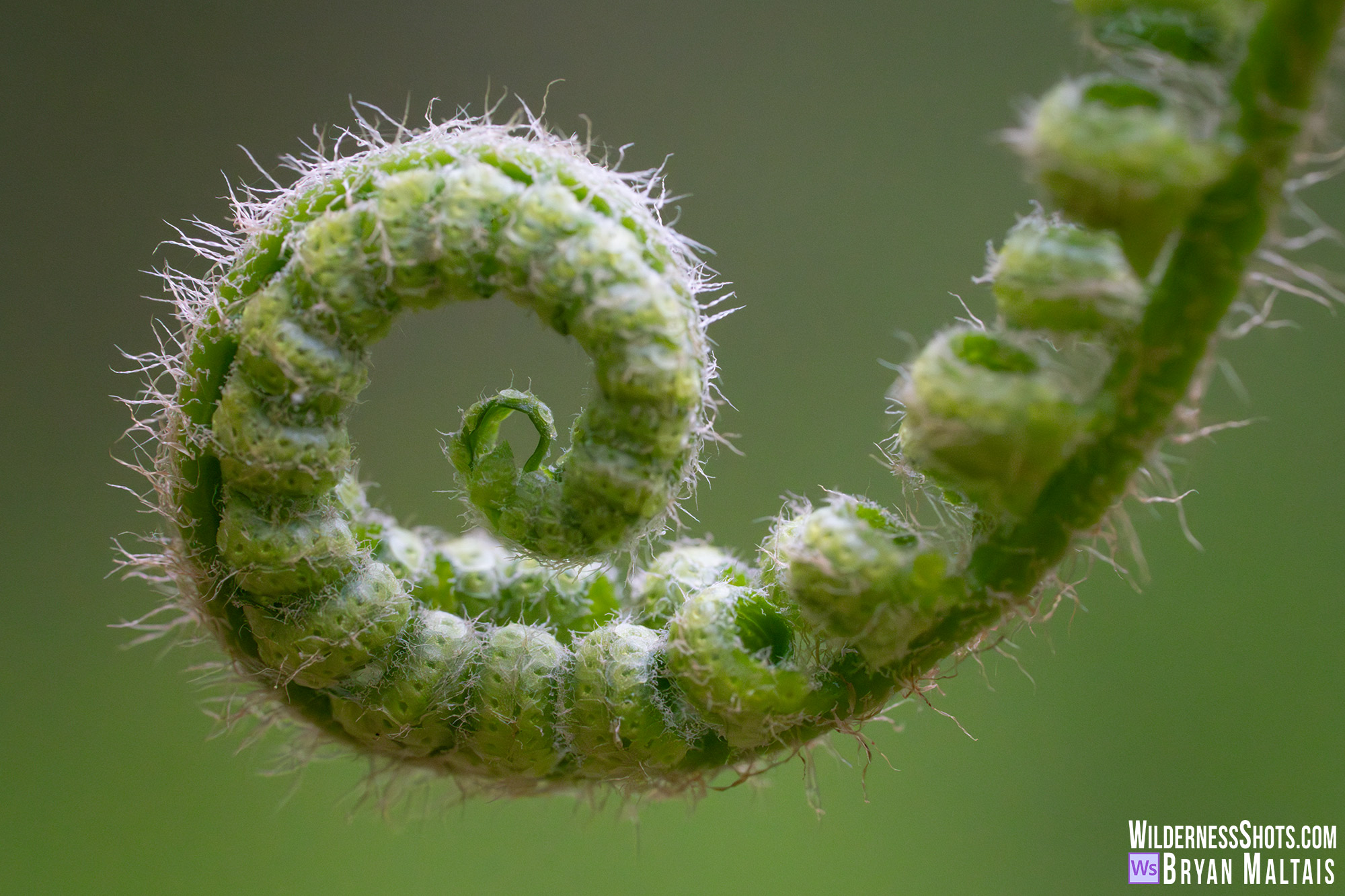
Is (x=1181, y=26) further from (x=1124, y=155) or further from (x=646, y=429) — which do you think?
(x=646, y=429)

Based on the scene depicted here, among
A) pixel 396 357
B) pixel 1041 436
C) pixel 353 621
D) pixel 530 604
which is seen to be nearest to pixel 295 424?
pixel 353 621

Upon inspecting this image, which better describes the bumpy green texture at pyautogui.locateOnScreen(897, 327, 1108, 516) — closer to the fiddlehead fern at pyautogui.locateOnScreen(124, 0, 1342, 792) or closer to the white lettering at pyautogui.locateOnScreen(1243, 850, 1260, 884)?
the fiddlehead fern at pyautogui.locateOnScreen(124, 0, 1342, 792)

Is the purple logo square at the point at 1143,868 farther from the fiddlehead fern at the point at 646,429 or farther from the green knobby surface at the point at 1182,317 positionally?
the green knobby surface at the point at 1182,317

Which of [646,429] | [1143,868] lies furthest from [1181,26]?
[1143,868]

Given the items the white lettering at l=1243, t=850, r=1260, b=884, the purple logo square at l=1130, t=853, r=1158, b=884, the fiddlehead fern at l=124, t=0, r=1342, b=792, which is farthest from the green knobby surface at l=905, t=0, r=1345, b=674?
the white lettering at l=1243, t=850, r=1260, b=884

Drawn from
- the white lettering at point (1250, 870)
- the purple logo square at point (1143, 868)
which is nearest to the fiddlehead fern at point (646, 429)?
the purple logo square at point (1143, 868)

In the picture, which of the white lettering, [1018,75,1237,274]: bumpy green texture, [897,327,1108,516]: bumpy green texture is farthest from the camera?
the white lettering
